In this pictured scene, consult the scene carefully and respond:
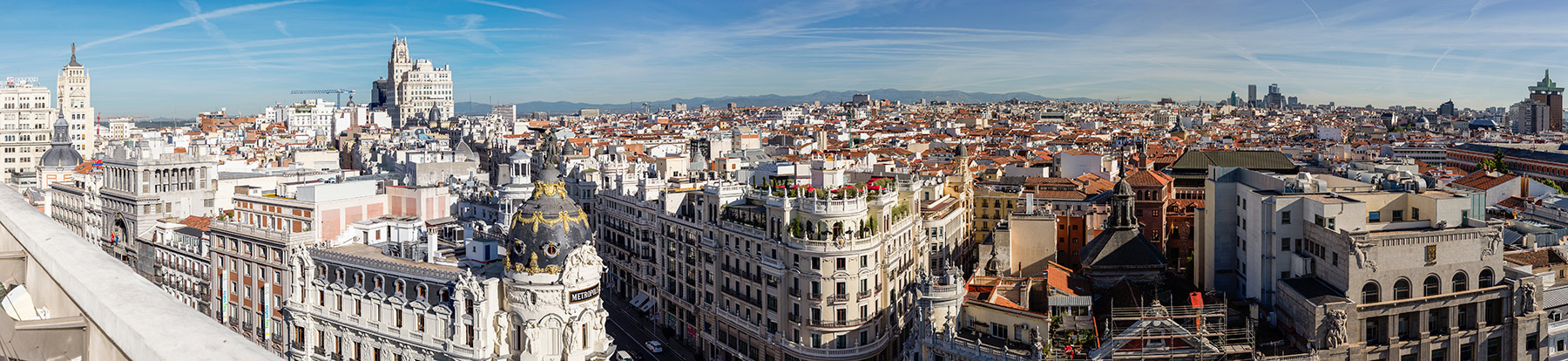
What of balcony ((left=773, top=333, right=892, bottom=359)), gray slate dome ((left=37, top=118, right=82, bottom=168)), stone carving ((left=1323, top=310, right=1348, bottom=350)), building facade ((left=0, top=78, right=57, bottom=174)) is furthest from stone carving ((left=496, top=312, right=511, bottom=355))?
building facade ((left=0, top=78, right=57, bottom=174))

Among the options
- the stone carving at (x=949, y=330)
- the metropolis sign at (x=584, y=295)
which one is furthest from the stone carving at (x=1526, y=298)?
the metropolis sign at (x=584, y=295)

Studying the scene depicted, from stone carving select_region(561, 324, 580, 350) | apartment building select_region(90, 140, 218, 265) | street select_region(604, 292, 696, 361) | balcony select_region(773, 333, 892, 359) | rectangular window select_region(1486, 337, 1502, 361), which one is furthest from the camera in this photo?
apartment building select_region(90, 140, 218, 265)

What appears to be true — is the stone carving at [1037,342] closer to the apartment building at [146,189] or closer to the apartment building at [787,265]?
the apartment building at [787,265]

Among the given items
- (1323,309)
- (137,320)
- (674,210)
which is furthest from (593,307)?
(137,320)

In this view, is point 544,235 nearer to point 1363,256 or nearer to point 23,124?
point 1363,256

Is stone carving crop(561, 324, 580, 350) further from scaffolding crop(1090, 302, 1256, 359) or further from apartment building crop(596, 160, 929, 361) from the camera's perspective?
scaffolding crop(1090, 302, 1256, 359)

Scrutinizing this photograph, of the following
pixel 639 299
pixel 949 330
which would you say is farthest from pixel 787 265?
pixel 639 299
